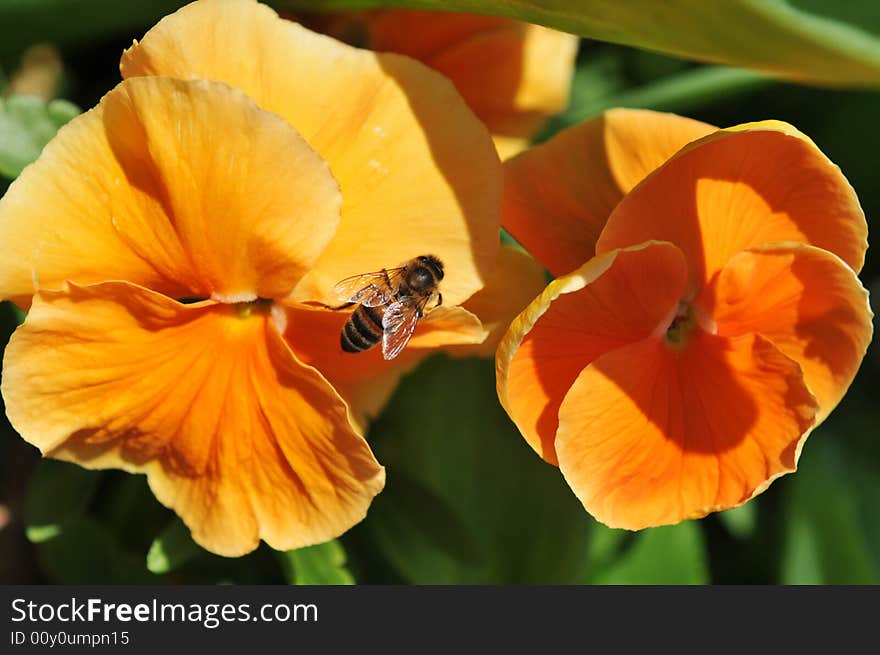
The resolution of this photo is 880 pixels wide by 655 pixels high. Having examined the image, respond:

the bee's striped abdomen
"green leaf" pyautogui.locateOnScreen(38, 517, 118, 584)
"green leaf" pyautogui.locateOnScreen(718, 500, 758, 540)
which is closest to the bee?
the bee's striped abdomen

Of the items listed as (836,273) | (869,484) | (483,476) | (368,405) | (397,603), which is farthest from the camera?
(869,484)

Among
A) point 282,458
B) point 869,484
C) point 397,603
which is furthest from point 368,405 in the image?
point 869,484

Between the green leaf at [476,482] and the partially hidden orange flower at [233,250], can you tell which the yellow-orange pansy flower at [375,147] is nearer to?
the partially hidden orange flower at [233,250]

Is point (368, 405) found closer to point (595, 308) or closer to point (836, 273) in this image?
point (595, 308)

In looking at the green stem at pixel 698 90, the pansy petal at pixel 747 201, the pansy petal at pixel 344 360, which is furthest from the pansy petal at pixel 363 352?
the green stem at pixel 698 90

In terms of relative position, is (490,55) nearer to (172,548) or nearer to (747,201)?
(747,201)

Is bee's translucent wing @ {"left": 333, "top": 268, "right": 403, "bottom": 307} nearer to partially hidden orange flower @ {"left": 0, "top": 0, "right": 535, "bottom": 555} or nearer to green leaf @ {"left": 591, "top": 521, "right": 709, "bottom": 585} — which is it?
partially hidden orange flower @ {"left": 0, "top": 0, "right": 535, "bottom": 555}
